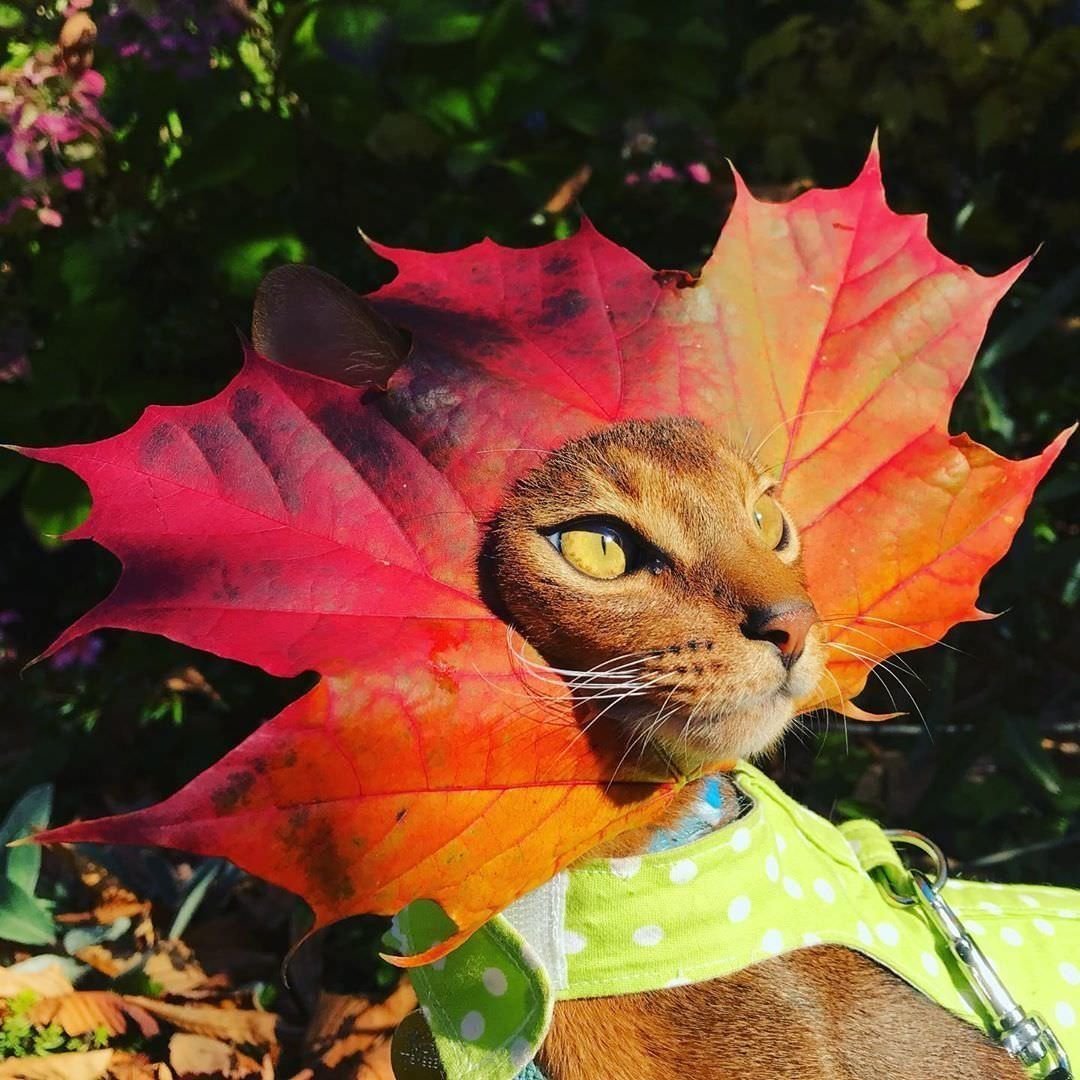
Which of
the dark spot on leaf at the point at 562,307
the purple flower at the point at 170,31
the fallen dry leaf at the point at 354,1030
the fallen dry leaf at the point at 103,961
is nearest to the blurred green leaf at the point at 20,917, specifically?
the fallen dry leaf at the point at 103,961

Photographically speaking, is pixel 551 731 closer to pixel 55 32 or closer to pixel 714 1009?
pixel 714 1009

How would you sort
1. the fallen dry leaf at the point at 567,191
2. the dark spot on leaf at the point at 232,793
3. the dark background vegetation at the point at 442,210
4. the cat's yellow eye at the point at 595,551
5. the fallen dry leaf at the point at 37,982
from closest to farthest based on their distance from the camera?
the dark spot on leaf at the point at 232,793
the cat's yellow eye at the point at 595,551
the fallen dry leaf at the point at 37,982
the dark background vegetation at the point at 442,210
the fallen dry leaf at the point at 567,191

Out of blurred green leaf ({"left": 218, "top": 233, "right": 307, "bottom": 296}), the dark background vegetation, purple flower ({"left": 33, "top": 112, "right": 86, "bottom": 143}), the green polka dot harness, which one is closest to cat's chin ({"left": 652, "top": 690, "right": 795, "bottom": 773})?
the green polka dot harness

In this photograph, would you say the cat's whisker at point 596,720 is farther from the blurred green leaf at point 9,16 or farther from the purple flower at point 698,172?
the blurred green leaf at point 9,16

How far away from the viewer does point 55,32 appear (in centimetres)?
169

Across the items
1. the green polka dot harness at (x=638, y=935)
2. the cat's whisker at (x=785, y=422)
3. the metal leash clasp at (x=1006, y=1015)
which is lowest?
the metal leash clasp at (x=1006, y=1015)

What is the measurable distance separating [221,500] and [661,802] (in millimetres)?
400

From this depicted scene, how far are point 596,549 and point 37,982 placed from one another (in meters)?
1.22

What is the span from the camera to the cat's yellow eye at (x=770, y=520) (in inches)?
32.5

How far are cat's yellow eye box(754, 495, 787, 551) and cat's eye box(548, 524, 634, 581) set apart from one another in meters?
0.13

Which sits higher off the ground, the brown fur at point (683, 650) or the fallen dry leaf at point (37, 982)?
the brown fur at point (683, 650)

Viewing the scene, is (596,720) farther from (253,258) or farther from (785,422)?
(253,258)

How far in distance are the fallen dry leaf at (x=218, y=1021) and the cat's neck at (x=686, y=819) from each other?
96 centimetres

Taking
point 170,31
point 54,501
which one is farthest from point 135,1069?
point 170,31
